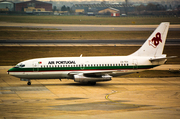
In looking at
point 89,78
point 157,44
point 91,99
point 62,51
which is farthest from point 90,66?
point 62,51

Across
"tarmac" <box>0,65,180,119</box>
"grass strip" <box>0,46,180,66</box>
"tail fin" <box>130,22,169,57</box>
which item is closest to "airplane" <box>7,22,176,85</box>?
"tail fin" <box>130,22,169,57</box>

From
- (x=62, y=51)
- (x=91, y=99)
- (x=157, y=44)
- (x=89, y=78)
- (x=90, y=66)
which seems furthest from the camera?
(x=62, y=51)

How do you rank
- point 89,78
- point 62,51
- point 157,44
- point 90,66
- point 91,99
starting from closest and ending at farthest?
point 91,99, point 89,78, point 90,66, point 157,44, point 62,51

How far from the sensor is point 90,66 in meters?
42.7

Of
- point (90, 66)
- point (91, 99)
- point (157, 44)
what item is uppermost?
point (157, 44)

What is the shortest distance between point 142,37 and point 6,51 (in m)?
50.4

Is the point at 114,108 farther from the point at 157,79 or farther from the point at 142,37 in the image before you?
the point at 142,37

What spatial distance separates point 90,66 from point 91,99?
9666 mm

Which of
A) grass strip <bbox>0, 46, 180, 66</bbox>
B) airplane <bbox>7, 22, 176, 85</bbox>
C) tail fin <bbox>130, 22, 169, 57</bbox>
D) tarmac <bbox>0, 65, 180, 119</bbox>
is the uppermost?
tail fin <bbox>130, 22, 169, 57</bbox>

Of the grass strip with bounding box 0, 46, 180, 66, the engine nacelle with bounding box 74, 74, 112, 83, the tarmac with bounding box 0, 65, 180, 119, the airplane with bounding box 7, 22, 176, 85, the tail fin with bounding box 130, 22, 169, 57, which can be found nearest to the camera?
the tarmac with bounding box 0, 65, 180, 119

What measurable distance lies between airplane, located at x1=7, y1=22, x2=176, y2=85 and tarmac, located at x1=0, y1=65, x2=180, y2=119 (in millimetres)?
1442

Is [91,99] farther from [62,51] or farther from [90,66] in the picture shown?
[62,51]

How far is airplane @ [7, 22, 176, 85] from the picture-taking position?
41438 millimetres

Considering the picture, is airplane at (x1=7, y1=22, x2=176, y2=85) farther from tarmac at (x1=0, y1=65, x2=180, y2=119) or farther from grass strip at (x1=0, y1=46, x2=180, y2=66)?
grass strip at (x1=0, y1=46, x2=180, y2=66)
